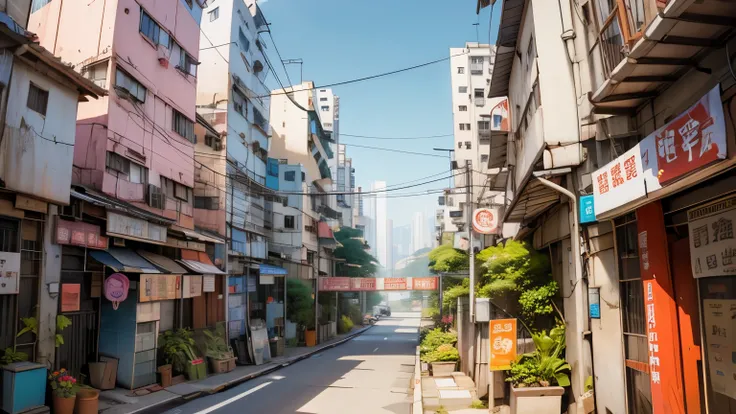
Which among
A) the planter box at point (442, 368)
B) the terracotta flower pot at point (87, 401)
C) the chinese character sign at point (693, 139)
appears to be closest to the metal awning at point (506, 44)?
the chinese character sign at point (693, 139)

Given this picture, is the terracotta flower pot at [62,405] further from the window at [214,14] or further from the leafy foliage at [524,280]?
the window at [214,14]

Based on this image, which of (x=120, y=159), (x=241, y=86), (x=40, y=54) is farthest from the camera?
(x=241, y=86)

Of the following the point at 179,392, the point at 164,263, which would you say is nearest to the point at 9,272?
the point at 164,263

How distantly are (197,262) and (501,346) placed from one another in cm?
1437

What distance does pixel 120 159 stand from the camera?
17859mm

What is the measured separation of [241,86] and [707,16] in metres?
29.4

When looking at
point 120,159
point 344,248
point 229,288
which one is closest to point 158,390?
point 120,159

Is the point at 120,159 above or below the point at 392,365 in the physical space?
above

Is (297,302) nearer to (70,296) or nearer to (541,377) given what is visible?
(70,296)

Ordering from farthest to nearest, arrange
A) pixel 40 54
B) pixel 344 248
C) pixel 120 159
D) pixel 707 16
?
pixel 344 248 → pixel 120 159 → pixel 40 54 → pixel 707 16

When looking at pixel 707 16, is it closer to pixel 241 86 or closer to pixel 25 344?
pixel 25 344

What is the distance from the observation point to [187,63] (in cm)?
2323

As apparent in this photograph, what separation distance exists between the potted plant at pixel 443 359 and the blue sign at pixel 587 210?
489 inches

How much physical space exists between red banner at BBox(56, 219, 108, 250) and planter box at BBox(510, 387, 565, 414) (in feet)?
38.7
